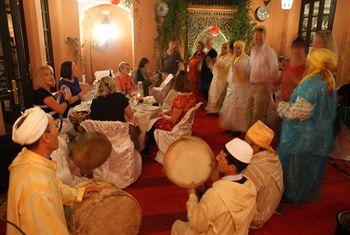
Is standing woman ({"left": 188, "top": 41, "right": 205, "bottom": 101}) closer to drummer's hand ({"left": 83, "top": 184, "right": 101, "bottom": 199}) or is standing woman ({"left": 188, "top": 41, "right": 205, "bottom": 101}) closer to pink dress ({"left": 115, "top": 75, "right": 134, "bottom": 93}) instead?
pink dress ({"left": 115, "top": 75, "right": 134, "bottom": 93})

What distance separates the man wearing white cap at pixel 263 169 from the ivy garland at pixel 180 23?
19.0ft

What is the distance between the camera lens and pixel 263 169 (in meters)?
2.61

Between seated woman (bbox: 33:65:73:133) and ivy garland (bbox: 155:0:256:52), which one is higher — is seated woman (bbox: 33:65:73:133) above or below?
below

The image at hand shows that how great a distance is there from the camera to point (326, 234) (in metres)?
2.71

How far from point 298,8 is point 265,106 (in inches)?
203

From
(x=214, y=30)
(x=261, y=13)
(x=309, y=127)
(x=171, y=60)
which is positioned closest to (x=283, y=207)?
(x=309, y=127)

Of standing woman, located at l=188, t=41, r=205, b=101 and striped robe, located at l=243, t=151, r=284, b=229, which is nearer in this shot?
striped robe, located at l=243, t=151, r=284, b=229

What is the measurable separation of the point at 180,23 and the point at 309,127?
5.88 metres

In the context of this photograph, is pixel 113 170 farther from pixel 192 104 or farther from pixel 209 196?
pixel 209 196

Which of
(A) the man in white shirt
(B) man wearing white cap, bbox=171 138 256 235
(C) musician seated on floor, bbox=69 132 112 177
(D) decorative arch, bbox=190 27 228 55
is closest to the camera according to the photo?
(B) man wearing white cap, bbox=171 138 256 235

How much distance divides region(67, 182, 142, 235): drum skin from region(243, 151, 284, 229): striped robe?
117 centimetres

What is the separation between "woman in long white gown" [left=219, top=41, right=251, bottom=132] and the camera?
496 cm

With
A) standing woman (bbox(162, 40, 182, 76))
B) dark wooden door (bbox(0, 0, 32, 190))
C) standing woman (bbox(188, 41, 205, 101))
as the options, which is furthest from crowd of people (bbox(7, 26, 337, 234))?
standing woman (bbox(162, 40, 182, 76))

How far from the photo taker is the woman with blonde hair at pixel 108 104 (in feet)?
10.4
